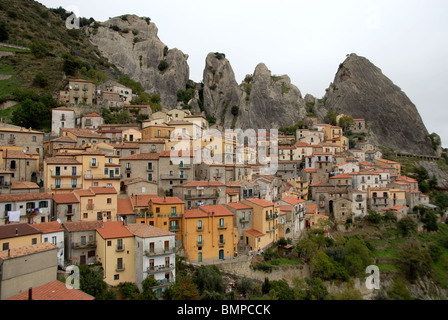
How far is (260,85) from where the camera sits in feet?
283

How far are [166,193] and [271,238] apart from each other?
508 inches

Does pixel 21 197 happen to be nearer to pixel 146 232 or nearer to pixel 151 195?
pixel 146 232

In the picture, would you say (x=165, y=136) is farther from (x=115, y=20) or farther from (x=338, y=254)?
(x=115, y=20)

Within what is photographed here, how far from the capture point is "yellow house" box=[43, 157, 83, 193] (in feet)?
103

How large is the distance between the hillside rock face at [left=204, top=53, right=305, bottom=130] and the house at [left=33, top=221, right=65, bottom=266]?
201 ft

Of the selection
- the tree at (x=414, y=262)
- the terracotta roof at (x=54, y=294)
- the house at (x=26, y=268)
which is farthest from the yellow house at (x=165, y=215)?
the tree at (x=414, y=262)

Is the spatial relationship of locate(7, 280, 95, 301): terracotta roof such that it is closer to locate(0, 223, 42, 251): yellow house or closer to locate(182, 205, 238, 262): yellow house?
locate(0, 223, 42, 251): yellow house

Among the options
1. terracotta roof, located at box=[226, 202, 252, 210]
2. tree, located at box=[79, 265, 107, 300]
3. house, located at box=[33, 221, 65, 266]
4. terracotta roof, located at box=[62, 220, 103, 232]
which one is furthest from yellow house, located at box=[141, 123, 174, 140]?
tree, located at box=[79, 265, 107, 300]

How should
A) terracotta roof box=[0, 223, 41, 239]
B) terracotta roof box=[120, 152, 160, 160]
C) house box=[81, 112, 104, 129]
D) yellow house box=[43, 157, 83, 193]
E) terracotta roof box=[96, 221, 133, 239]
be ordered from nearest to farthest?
terracotta roof box=[0, 223, 41, 239], terracotta roof box=[96, 221, 133, 239], yellow house box=[43, 157, 83, 193], terracotta roof box=[120, 152, 160, 160], house box=[81, 112, 104, 129]

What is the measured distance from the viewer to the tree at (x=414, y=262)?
121ft

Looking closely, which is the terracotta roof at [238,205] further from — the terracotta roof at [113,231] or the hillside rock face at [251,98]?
the hillside rock face at [251,98]

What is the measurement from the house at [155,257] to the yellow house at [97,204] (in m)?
5.21

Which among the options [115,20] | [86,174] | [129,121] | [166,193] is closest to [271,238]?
[166,193]

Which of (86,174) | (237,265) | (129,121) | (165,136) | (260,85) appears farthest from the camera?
(260,85)
